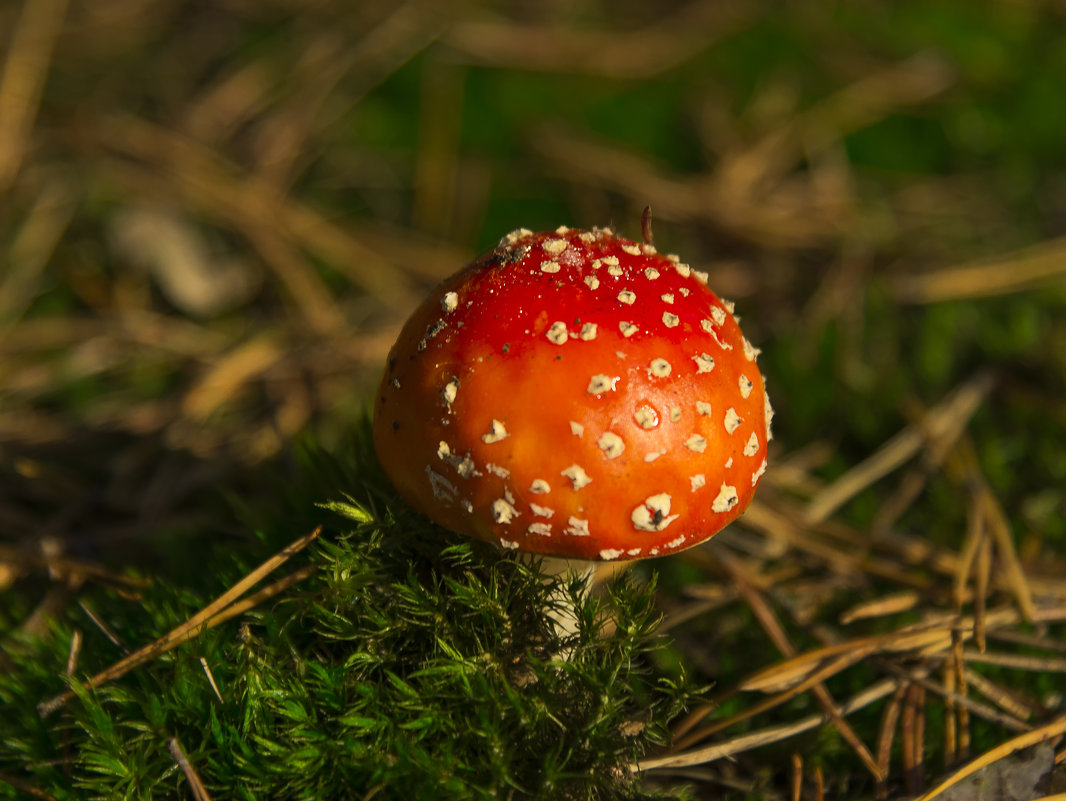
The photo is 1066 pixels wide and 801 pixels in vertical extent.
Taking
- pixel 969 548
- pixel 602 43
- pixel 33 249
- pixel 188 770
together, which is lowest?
pixel 969 548

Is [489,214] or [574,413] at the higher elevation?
[574,413]

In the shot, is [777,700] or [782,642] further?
[782,642]

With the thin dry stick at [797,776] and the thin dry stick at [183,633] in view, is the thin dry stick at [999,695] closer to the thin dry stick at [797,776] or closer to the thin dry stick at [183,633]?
the thin dry stick at [797,776]

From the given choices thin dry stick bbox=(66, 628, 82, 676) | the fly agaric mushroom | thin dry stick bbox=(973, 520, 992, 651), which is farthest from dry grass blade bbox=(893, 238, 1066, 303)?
thin dry stick bbox=(66, 628, 82, 676)

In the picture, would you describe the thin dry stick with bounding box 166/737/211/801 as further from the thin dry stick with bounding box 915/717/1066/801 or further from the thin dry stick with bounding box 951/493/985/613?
the thin dry stick with bounding box 951/493/985/613

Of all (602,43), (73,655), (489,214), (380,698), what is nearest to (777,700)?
(380,698)

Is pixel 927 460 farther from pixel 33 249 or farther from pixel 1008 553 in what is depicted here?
pixel 33 249

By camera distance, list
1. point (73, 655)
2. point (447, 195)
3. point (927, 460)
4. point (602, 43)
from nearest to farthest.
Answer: point (73, 655) → point (927, 460) → point (447, 195) → point (602, 43)
